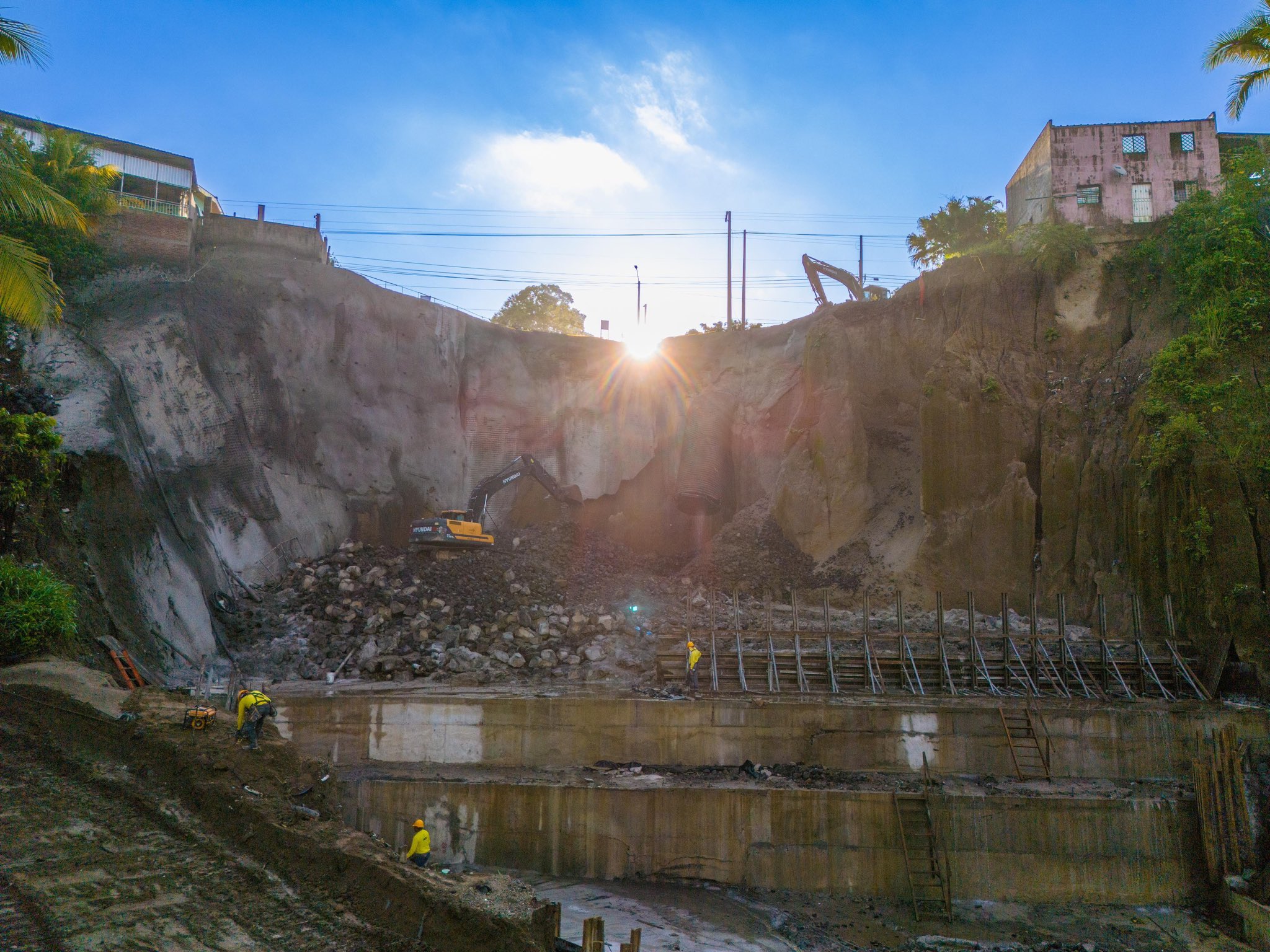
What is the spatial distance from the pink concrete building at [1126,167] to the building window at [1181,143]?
0.07 ft

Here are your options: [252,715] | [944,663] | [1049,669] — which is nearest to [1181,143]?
[1049,669]

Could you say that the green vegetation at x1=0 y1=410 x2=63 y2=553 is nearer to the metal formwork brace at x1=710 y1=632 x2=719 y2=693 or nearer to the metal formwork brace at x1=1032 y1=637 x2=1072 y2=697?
the metal formwork brace at x1=710 y1=632 x2=719 y2=693

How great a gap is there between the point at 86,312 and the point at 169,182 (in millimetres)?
15691

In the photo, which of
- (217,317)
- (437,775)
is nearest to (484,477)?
(217,317)

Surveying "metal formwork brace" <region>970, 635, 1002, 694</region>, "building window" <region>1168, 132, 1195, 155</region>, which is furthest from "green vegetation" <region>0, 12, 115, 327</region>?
"building window" <region>1168, 132, 1195, 155</region>

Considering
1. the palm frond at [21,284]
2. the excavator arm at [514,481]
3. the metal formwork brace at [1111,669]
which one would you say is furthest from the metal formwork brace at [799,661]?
the palm frond at [21,284]

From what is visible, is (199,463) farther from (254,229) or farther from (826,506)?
(826,506)

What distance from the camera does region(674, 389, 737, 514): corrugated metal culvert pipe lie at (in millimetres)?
32812

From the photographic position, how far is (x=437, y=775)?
16.0 meters

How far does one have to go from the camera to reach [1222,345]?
22375mm

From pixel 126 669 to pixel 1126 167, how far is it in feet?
112

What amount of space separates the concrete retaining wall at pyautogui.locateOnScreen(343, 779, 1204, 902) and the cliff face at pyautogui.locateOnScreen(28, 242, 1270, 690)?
354 inches

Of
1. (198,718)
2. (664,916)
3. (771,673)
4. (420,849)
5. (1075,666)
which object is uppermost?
(198,718)

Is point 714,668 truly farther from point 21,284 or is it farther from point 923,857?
point 21,284
